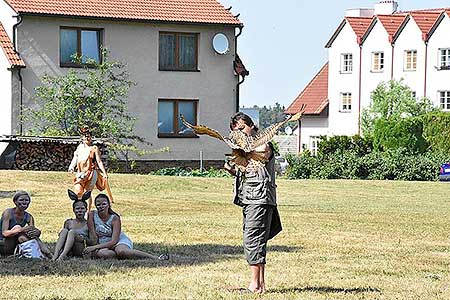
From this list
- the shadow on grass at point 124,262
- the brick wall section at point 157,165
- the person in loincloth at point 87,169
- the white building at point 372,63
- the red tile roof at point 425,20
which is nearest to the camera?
the shadow on grass at point 124,262

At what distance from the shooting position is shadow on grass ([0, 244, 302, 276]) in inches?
509

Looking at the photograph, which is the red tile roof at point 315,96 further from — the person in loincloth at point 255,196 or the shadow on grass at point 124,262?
the person in loincloth at point 255,196

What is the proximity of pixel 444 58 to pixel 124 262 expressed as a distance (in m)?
48.6

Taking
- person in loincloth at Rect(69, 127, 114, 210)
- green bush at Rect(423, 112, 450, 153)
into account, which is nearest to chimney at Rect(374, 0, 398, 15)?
green bush at Rect(423, 112, 450, 153)

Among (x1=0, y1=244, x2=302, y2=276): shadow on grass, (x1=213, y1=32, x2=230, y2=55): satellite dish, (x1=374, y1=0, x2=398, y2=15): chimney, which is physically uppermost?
(x1=374, y1=0, x2=398, y2=15): chimney

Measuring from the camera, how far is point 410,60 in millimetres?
61969

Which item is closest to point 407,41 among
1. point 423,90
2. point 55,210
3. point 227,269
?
point 423,90

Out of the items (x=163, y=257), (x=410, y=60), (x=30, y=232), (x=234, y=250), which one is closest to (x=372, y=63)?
(x=410, y=60)

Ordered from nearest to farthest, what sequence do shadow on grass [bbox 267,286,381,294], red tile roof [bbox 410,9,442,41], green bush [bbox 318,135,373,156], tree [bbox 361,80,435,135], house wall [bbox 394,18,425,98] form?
shadow on grass [bbox 267,286,381,294] < green bush [bbox 318,135,373,156] < tree [bbox 361,80,435,135] < red tile roof [bbox 410,9,442,41] < house wall [bbox 394,18,425,98]

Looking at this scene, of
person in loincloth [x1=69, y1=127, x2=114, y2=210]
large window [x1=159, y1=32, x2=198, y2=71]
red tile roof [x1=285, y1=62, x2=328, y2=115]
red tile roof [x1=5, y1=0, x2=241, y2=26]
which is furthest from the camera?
red tile roof [x1=285, y1=62, x2=328, y2=115]

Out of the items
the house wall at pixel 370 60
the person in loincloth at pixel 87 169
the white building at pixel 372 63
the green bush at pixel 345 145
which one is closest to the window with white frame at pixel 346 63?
the white building at pixel 372 63

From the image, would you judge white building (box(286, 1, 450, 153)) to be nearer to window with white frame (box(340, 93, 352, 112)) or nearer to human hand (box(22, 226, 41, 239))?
window with white frame (box(340, 93, 352, 112))

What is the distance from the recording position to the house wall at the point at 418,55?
6112 cm

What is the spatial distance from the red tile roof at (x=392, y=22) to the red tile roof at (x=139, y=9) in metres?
21.9
